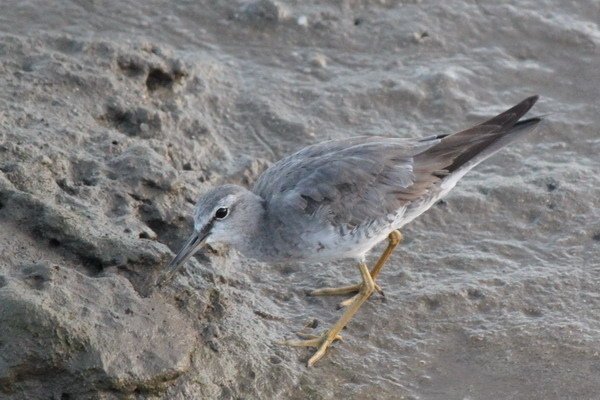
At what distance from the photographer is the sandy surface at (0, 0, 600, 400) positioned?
6.48 metres

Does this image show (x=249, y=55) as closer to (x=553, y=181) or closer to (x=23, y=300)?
(x=553, y=181)

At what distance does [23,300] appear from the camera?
5980 mm

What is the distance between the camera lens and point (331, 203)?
24.1 ft

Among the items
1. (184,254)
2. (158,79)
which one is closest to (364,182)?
(184,254)

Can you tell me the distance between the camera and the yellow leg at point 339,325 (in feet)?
24.1

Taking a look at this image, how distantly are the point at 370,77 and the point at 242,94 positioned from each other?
1.36m

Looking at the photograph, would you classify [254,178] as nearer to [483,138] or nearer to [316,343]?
[316,343]

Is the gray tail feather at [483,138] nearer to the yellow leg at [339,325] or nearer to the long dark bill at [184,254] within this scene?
the yellow leg at [339,325]

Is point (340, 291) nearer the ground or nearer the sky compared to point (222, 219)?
nearer the ground

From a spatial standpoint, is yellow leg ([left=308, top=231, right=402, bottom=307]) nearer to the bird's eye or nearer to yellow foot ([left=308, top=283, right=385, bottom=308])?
yellow foot ([left=308, top=283, right=385, bottom=308])

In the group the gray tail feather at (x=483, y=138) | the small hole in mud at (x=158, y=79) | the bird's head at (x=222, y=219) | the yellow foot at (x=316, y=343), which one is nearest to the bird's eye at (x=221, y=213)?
the bird's head at (x=222, y=219)

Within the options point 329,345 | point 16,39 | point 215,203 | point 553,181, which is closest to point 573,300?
point 553,181

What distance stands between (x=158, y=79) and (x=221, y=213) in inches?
105

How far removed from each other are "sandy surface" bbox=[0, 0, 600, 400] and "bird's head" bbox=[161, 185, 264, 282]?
0.75ft
